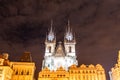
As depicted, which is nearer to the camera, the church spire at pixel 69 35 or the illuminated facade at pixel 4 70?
the illuminated facade at pixel 4 70

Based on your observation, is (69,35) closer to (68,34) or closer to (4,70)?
(68,34)

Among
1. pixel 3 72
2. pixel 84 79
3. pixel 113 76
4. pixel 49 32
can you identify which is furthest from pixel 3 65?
pixel 49 32

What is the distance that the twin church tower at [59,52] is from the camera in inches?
4021

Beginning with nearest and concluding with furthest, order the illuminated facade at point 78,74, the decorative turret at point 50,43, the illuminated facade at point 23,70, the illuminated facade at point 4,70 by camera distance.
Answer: the illuminated facade at point 4,70 → the illuminated facade at point 23,70 → the illuminated facade at point 78,74 → the decorative turret at point 50,43

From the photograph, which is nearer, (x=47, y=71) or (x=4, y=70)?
(x=4, y=70)

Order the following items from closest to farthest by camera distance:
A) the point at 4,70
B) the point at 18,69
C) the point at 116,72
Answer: the point at 4,70, the point at 18,69, the point at 116,72

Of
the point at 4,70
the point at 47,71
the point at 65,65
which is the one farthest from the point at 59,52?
the point at 4,70

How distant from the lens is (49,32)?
122 metres

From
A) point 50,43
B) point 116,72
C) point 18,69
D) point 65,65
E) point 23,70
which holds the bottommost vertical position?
point 116,72

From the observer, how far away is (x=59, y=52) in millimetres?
104875

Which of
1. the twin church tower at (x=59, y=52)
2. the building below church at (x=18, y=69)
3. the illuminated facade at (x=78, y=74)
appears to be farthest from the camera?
the twin church tower at (x=59, y=52)

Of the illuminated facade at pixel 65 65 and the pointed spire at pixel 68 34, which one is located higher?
the pointed spire at pixel 68 34

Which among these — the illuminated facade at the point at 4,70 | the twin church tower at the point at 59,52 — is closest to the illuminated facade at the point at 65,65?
the twin church tower at the point at 59,52

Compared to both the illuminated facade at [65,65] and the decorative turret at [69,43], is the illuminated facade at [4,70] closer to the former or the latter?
the illuminated facade at [65,65]
